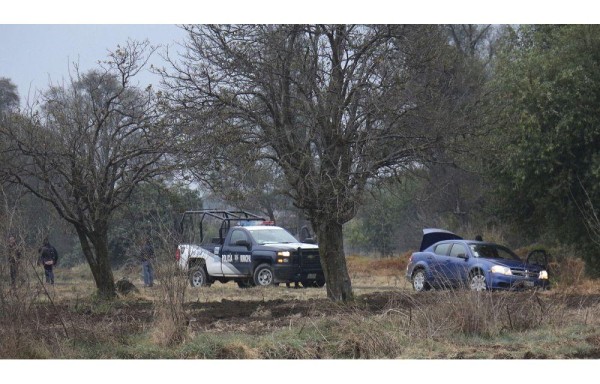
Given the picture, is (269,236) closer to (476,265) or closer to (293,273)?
(293,273)

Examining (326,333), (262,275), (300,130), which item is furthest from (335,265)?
(262,275)

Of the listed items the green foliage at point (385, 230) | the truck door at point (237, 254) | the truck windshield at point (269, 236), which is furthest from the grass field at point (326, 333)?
the green foliage at point (385, 230)

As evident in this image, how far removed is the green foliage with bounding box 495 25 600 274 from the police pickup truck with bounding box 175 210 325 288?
613 cm

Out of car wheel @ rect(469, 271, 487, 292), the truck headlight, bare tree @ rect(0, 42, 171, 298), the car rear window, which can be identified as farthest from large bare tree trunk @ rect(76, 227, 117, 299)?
the truck headlight

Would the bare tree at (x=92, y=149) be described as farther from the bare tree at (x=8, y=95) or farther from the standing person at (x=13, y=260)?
the standing person at (x=13, y=260)

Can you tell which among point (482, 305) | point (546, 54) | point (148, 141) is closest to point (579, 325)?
point (482, 305)

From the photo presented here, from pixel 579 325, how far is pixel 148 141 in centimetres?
1013

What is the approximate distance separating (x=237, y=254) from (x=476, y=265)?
8107mm

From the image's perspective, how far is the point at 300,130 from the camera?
18.2 meters

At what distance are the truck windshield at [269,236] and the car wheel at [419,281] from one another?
4365 mm

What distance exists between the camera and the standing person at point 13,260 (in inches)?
499

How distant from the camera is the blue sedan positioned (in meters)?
23.8

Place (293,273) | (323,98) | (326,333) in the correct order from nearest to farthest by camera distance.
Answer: (326,333)
(323,98)
(293,273)

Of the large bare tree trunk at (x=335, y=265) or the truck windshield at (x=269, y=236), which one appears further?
the truck windshield at (x=269, y=236)
